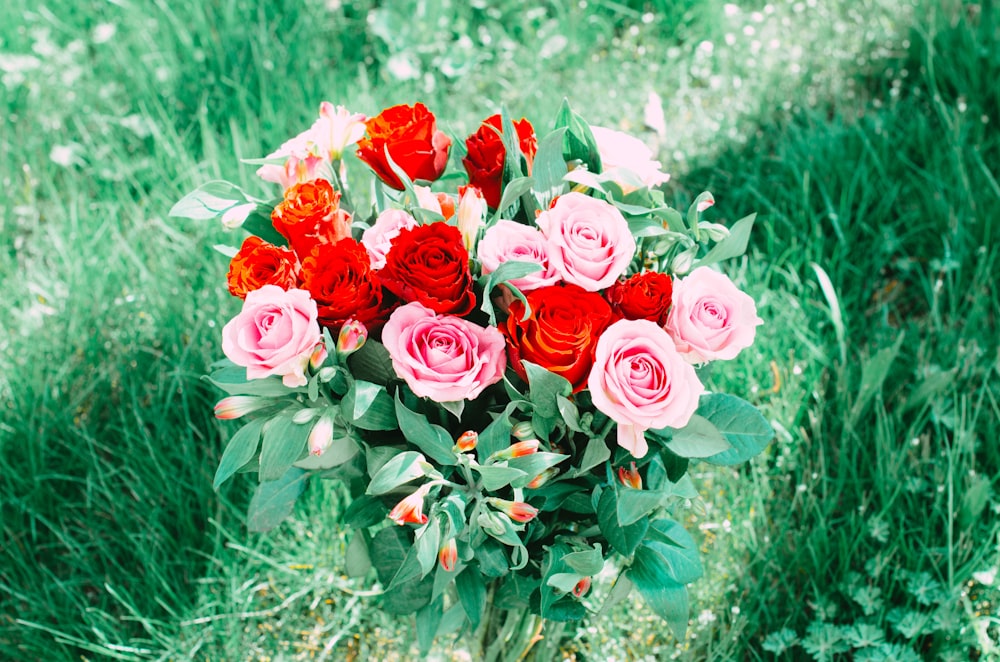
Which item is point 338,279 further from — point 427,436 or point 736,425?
point 736,425

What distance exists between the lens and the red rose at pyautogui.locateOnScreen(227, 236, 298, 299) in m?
1.06

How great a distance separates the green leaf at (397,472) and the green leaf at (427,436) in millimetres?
29

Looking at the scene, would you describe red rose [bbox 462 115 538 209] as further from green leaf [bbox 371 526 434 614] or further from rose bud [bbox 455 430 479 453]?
green leaf [bbox 371 526 434 614]

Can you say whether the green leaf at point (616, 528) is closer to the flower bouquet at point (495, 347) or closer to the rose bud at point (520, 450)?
the flower bouquet at point (495, 347)

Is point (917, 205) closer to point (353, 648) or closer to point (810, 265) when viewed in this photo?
point (810, 265)

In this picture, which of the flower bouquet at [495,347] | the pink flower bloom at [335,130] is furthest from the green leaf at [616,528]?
the pink flower bloom at [335,130]

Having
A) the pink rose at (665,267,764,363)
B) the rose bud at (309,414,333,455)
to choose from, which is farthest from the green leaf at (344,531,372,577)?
the pink rose at (665,267,764,363)

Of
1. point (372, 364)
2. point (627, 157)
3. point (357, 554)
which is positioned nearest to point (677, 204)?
point (627, 157)

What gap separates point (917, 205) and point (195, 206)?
6.36ft

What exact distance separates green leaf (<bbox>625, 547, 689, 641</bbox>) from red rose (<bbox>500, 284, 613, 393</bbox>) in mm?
330

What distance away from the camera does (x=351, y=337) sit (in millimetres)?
1030

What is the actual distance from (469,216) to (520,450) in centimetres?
29

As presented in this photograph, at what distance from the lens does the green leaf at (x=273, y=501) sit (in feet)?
4.35

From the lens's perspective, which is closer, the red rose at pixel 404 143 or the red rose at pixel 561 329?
the red rose at pixel 561 329
